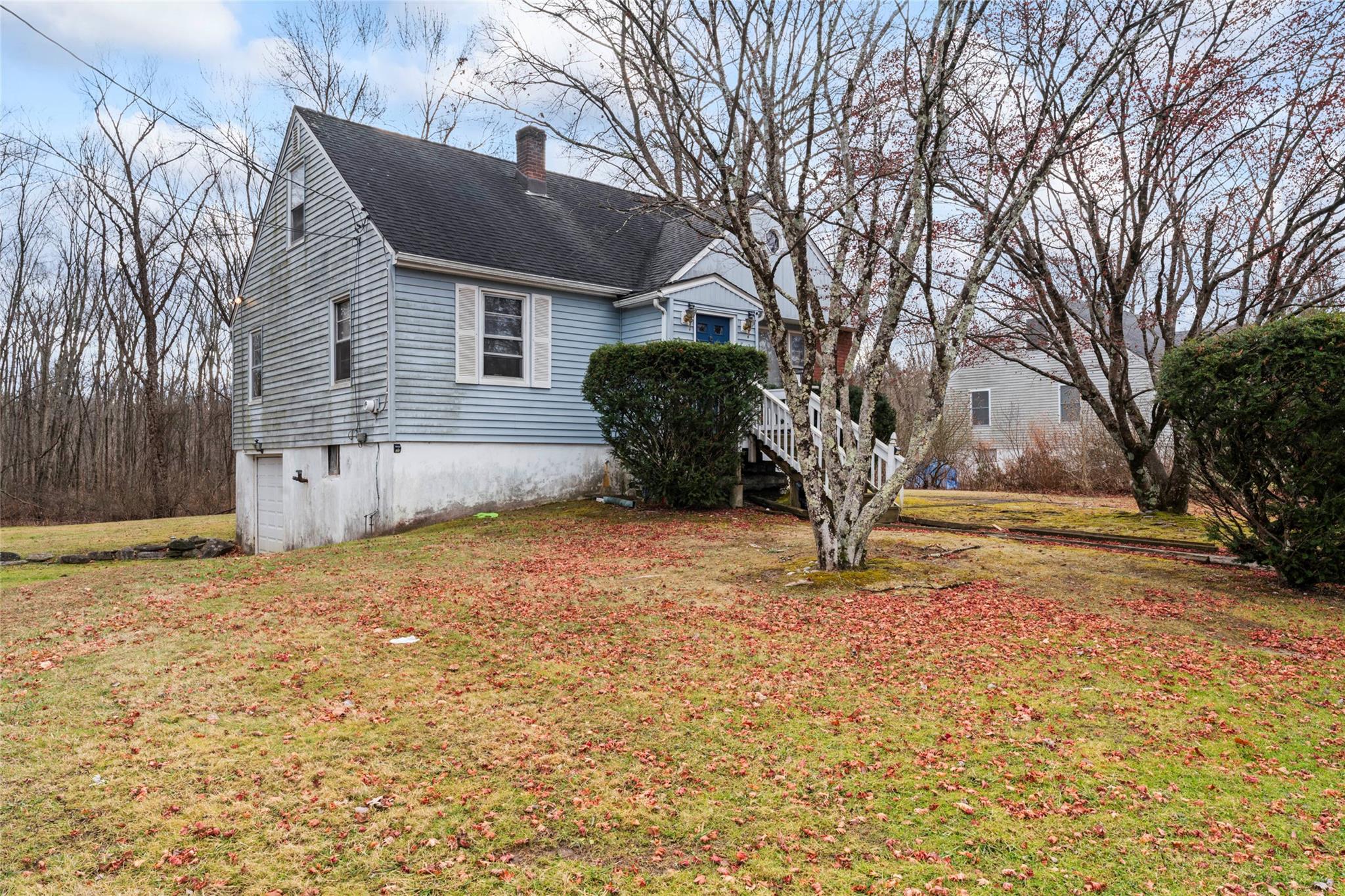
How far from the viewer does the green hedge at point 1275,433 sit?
5543 mm

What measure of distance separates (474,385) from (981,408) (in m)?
21.8

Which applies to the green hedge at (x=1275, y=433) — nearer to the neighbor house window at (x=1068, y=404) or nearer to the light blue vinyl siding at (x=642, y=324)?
the light blue vinyl siding at (x=642, y=324)

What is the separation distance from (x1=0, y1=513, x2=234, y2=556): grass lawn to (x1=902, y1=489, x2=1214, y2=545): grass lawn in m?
14.5

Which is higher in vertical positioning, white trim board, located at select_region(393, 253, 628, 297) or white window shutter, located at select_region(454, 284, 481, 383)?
white trim board, located at select_region(393, 253, 628, 297)

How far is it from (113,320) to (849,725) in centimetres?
2898

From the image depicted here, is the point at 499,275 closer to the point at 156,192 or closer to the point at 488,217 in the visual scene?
the point at 488,217

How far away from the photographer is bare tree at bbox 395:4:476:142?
21.6 meters

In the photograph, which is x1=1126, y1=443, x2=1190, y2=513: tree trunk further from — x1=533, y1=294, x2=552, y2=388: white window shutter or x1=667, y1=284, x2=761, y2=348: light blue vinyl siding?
x1=533, y1=294, x2=552, y2=388: white window shutter

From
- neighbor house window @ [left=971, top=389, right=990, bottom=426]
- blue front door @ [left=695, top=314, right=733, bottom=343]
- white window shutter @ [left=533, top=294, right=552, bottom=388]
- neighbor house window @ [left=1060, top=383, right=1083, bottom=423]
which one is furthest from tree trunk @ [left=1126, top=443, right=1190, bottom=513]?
neighbor house window @ [left=971, top=389, right=990, bottom=426]

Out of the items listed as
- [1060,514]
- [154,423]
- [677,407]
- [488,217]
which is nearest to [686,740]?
[677,407]

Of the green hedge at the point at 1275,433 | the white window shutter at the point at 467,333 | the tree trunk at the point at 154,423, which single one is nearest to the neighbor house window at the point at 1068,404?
the white window shutter at the point at 467,333

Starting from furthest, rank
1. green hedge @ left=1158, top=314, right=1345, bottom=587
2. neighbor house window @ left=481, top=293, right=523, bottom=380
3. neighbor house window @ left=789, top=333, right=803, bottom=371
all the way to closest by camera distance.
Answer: neighbor house window @ left=789, top=333, right=803, bottom=371 < neighbor house window @ left=481, top=293, right=523, bottom=380 < green hedge @ left=1158, top=314, right=1345, bottom=587

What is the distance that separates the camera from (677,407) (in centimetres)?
1106

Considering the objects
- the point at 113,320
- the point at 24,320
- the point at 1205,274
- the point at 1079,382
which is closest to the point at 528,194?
the point at 1079,382
